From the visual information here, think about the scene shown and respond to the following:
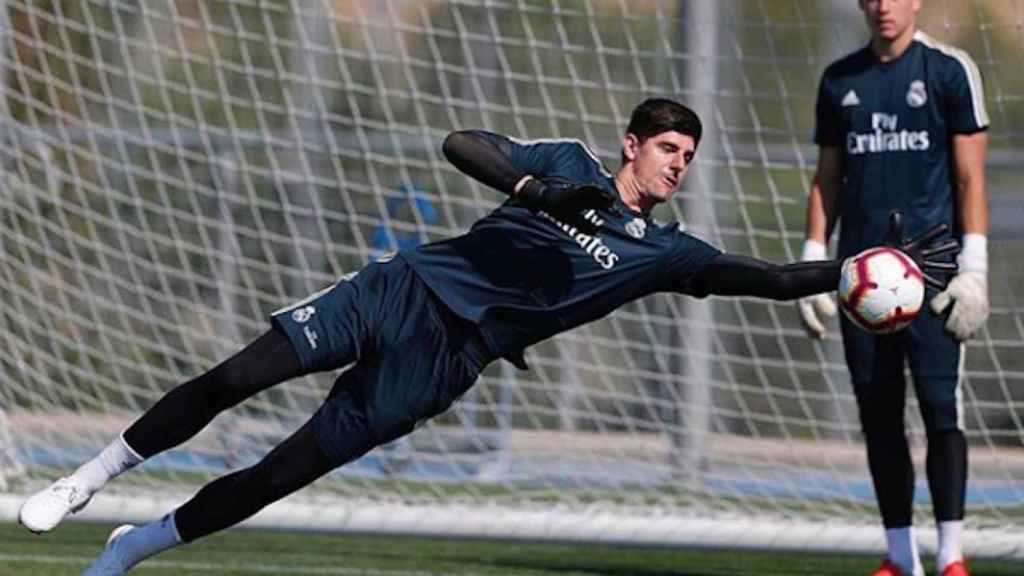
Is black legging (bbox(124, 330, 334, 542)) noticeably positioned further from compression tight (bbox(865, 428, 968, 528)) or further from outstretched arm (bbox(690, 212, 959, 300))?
compression tight (bbox(865, 428, 968, 528))

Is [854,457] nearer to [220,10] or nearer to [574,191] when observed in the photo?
[220,10]

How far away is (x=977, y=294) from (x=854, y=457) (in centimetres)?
276

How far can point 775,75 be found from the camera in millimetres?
8914

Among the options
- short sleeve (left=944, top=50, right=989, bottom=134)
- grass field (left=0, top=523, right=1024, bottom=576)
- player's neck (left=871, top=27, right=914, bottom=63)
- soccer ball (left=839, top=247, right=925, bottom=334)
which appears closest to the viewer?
soccer ball (left=839, top=247, right=925, bottom=334)

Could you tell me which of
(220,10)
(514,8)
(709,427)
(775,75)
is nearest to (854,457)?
(709,427)

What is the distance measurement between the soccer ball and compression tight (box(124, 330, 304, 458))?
1376mm

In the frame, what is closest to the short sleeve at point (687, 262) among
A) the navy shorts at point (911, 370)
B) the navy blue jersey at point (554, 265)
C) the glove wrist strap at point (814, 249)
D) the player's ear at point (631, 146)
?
the navy blue jersey at point (554, 265)

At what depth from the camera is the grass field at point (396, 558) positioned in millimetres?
7742

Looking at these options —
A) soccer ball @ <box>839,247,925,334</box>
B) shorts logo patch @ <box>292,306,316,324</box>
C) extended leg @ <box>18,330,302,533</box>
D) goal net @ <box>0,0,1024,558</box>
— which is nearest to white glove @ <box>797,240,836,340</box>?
goal net @ <box>0,0,1024,558</box>

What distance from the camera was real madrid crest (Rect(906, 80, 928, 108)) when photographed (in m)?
7.08

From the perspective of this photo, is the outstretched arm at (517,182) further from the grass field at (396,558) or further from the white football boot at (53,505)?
the grass field at (396,558)

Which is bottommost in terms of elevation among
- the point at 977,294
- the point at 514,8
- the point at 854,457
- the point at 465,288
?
the point at 854,457

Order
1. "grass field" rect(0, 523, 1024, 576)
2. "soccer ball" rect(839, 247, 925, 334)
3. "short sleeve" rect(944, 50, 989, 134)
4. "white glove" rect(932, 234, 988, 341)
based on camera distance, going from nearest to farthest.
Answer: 1. "soccer ball" rect(839, 247, 925, 334)
2. "white glove" rect(932, 234, 988, 341)
3. "short sleeve" rect(944, 50, 989, 134)
4. "grass field" rect(0, 523, 1024, 576)

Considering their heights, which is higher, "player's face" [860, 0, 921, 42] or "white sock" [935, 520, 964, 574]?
"player's face" [860, 0, 921, 42]
